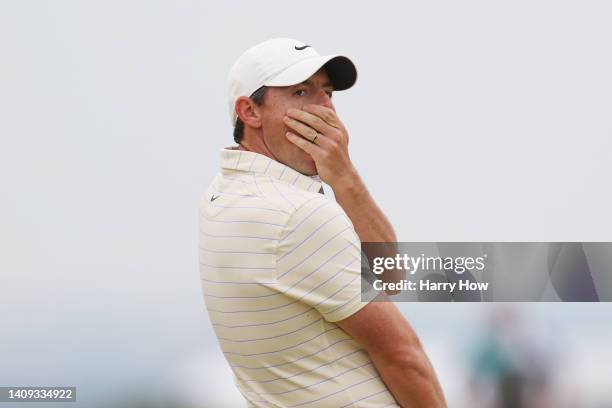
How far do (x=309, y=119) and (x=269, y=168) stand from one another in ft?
0.53

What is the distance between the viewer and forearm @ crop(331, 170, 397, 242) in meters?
2.35

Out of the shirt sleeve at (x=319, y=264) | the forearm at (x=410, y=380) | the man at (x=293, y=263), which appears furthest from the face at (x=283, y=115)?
the forearm at (x=410, y=380)

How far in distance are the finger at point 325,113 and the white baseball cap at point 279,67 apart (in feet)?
0.30

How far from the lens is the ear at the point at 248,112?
223cm

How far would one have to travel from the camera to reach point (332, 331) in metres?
2.08

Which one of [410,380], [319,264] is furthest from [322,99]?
[410,380]

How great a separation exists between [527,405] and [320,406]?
3006 millimetres

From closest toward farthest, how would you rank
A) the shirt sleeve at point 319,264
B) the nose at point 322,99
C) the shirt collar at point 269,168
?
the shirt sleeve at point 319,264
the shirt collar at point 269,168
the nose at point 322,99

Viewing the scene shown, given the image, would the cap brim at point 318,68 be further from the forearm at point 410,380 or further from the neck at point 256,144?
the forearm at point 410,380

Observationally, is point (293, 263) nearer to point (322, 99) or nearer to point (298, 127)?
point (298, 127)

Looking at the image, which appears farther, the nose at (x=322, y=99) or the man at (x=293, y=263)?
the nose at (x=322, y=99)

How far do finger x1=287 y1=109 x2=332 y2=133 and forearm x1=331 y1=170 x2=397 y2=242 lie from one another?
0.53 feet

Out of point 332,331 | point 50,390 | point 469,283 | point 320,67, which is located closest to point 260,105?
point 320,67

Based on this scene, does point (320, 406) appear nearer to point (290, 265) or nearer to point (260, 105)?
point (290, 265)
